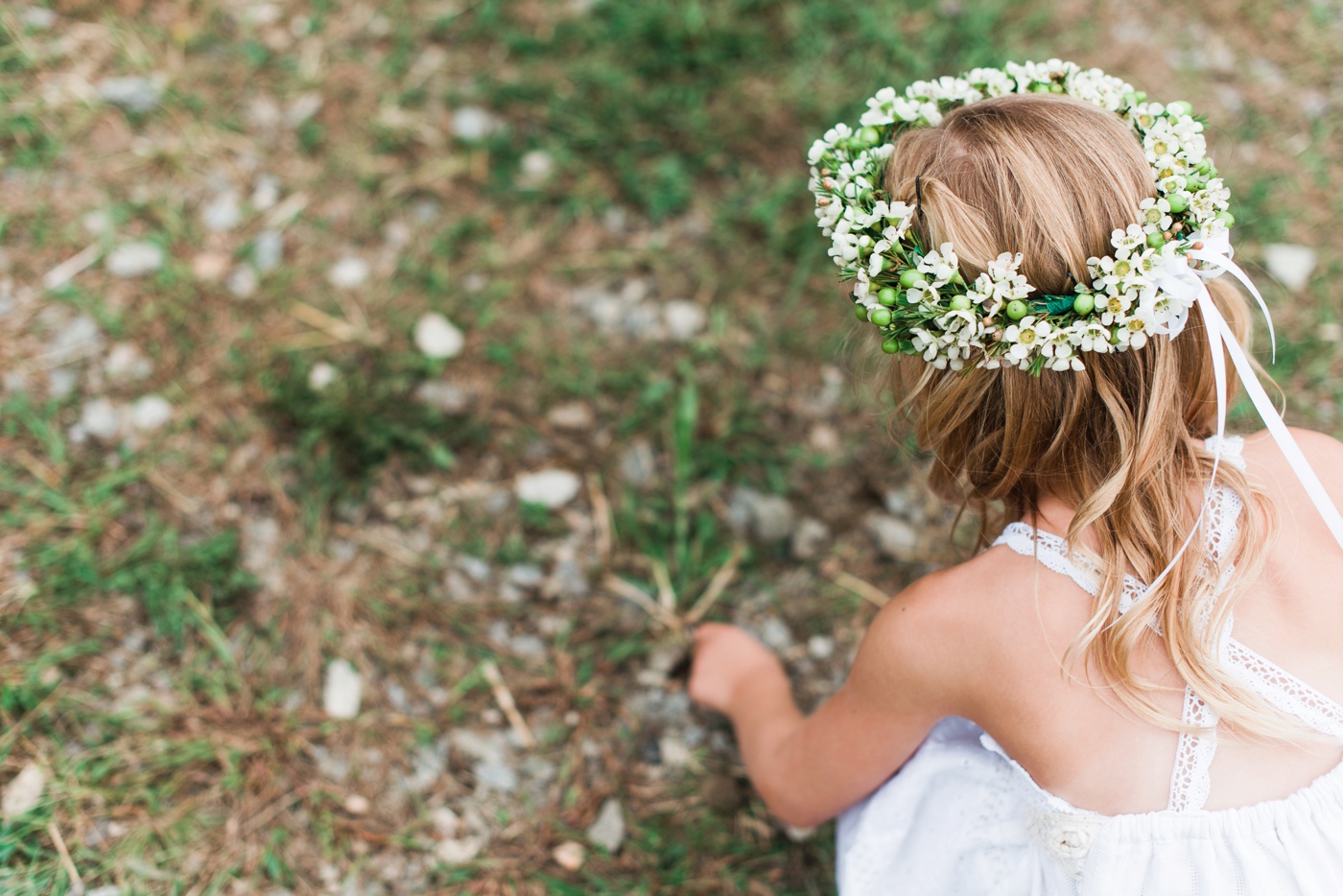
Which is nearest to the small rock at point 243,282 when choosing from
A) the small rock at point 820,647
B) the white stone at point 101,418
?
the white stone at point 101,418

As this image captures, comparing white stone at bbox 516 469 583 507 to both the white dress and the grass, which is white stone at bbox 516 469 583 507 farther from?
the white dress

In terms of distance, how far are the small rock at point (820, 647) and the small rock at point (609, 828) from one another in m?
0.63

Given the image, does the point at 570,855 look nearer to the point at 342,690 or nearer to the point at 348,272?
the point at 342,690

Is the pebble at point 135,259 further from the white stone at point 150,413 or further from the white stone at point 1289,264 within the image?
the white stone at point 1289,264

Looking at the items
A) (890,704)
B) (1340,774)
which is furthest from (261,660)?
(1340,774)

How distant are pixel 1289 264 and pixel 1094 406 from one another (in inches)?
79.1

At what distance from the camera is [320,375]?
2631 mm

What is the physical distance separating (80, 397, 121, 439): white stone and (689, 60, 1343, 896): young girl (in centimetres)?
196

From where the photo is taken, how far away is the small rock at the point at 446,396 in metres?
2.66

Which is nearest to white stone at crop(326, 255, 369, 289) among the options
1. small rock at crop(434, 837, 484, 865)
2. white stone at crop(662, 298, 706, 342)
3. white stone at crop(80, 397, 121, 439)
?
white stone at crop(80, 397, 121, 439)

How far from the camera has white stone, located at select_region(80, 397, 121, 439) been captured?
2480 millimetres

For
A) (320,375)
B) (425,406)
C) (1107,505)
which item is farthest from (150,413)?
(1107,505)

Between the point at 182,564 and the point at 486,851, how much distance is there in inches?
40.6

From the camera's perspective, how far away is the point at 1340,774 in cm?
147
